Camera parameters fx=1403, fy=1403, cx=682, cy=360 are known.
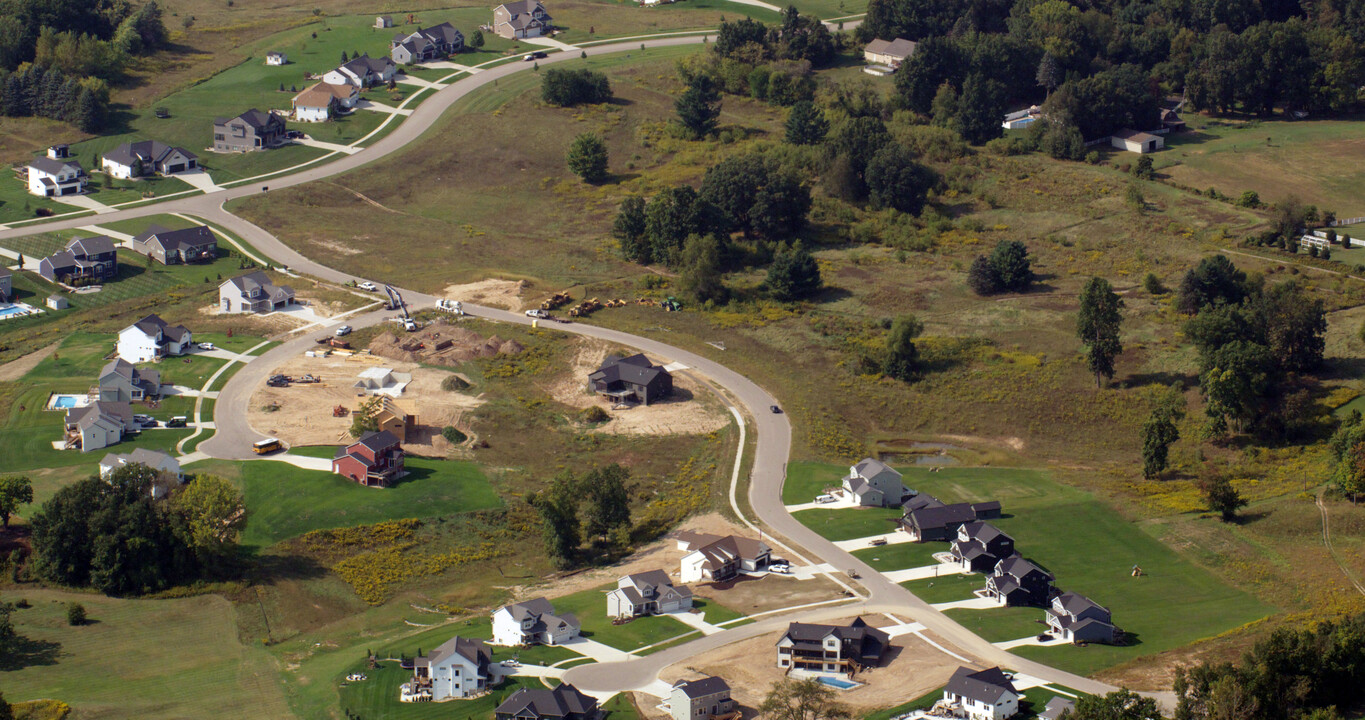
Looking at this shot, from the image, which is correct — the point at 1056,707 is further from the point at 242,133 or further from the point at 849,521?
the point at 242,133

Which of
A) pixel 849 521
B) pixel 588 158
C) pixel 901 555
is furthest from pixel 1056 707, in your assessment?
pixel 588 158

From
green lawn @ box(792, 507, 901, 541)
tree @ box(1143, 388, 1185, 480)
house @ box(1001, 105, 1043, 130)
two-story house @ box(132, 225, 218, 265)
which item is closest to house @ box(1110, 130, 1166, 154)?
house @ box(1001, 105, 1043, 130)

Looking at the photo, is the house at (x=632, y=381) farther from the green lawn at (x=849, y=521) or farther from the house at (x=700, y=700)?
the house at (x=700, y=700)

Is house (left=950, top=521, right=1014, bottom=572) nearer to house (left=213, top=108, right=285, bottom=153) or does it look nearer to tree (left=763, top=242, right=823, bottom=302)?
tree (left=763, top=242, right=823, bottom=302)

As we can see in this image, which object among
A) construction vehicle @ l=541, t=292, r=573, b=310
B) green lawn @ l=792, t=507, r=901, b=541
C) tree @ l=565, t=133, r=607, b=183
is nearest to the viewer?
green lawn @ l=792, t=507, r=901, b=541

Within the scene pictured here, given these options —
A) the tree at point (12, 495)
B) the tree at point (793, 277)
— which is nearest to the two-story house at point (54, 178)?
the tree at point (12, 495)

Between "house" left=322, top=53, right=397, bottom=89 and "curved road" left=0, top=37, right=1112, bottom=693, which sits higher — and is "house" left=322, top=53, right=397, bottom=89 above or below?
above
